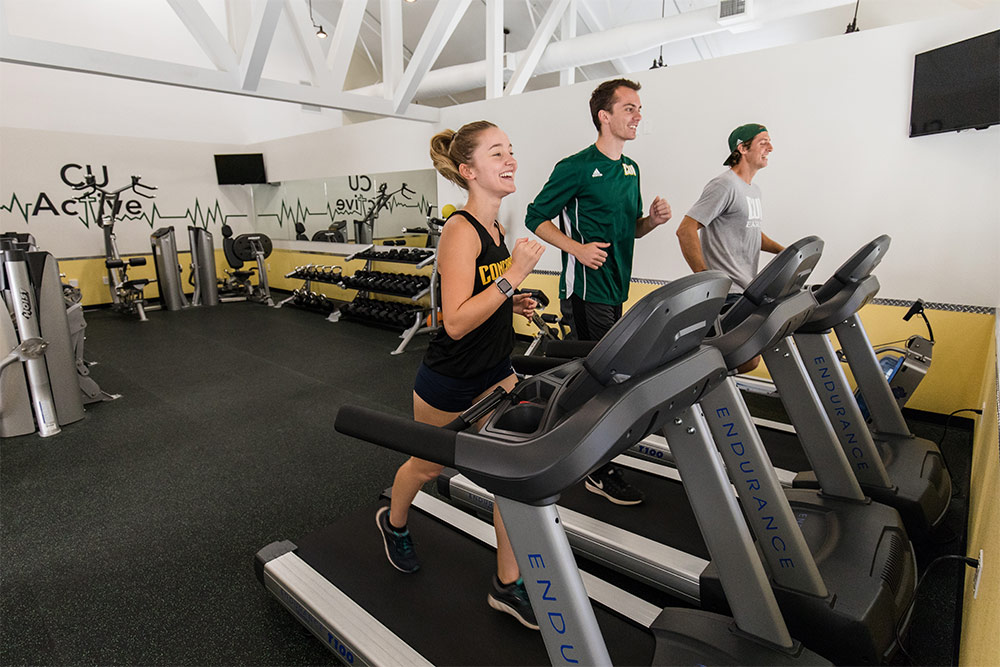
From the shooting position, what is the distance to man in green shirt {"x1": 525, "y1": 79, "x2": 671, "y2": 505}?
2230 mm

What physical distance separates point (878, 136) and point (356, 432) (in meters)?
3.72

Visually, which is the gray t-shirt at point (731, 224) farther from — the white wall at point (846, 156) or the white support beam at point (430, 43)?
the white support beam at point (430, 43)

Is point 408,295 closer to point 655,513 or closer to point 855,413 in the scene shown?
point 655,513

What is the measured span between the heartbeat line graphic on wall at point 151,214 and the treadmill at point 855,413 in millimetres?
8996

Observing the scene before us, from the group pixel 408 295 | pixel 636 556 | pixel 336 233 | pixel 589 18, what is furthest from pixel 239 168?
pixel 636 556

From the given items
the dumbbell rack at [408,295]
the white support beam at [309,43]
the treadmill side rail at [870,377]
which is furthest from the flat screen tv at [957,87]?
the white support beam at [309,43]

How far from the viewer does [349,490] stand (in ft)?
8.73

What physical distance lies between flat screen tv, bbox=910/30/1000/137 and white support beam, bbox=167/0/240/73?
4682 millimetres

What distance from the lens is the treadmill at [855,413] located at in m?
1.92

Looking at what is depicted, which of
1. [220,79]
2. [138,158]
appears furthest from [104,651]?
[138,158]

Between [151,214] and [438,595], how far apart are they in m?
8.62

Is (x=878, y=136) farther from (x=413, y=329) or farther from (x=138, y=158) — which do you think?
(x=138, y=158)

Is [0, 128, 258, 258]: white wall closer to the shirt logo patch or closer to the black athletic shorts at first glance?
the black athletic shorts

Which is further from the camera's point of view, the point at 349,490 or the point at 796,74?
the point at 796,74
